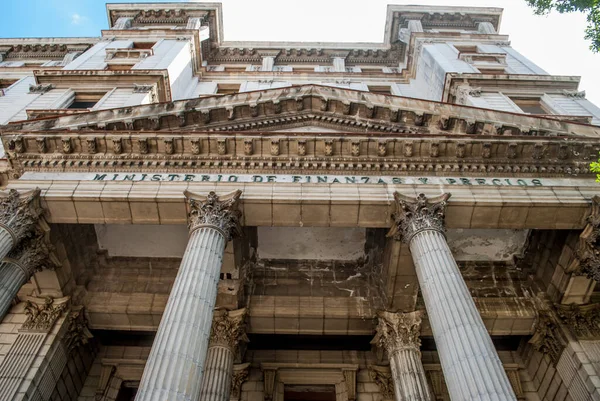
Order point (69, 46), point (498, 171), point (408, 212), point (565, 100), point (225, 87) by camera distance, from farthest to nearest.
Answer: point (69, 46), point (225, 87), point (565, 100), point (498, 171), point (408, 212)

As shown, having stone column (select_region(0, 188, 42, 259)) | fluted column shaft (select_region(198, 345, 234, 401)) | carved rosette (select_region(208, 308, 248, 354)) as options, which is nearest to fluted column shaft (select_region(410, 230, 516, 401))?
fluted column shaft (select_region(198, 345, 234, 401))

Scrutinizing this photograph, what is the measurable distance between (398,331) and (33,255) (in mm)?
11134

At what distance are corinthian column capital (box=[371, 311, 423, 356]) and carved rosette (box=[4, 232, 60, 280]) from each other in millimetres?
10473

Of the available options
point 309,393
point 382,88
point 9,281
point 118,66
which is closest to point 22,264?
point 9,281

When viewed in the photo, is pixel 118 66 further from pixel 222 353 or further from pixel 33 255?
pixel 222 353

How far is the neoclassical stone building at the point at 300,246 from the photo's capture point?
1176cm

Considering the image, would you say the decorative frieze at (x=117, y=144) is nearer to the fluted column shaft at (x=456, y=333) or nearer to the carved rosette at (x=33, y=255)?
the carved rosette at (x=33, y=255)

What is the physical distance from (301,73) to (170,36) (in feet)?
31.2

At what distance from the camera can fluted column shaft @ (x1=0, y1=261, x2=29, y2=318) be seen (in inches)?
416

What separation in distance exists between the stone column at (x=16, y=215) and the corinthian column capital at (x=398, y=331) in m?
10.8

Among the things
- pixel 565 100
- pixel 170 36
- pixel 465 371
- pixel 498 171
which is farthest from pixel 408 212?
pixel 170 36

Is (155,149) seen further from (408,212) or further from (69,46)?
(69,46)

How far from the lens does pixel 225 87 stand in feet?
94.8

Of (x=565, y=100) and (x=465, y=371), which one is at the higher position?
(x=565, y=100)
